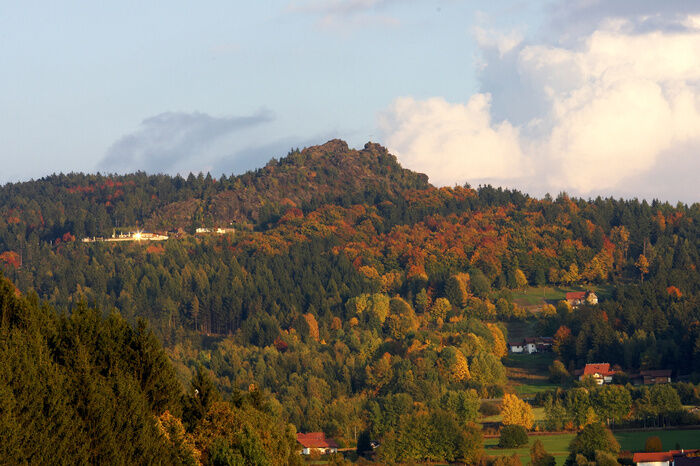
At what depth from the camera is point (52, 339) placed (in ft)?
159

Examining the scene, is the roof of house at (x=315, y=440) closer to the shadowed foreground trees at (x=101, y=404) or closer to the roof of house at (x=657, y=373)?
the roof of house at (x=657, y=373)

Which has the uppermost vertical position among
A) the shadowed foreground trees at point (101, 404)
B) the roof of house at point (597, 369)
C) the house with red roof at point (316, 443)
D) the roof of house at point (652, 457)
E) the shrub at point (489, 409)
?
the shadowed foreground trees at point (101, 404)

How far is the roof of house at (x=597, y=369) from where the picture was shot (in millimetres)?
173688

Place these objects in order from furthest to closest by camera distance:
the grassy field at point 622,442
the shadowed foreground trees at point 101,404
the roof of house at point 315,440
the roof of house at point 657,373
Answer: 1. the roof of house at point 657,373
2. the roof of house at point 315,440
3. the grassy field at point 622,442
4. the shadowed foreground trees at point 101,404

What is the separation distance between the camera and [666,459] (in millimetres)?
110688

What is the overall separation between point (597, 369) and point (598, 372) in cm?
94

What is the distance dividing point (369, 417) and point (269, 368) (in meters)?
39.3

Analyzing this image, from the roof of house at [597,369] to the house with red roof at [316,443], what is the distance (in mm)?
48262

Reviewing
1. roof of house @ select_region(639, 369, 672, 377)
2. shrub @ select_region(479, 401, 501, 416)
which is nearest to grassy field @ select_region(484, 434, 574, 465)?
shrub @ select_region(479, 401, 501, 416)

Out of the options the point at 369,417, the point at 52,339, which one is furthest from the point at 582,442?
the point at 52,339

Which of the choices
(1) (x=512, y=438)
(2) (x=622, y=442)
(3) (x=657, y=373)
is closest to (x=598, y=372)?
(3) (x=657, y=373)

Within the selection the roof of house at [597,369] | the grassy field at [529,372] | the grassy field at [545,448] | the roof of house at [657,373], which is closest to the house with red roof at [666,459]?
the grassy field at [545,448]

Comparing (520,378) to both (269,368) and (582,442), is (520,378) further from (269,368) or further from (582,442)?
(582,442)

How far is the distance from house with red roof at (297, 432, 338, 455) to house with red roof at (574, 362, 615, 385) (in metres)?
46.9
